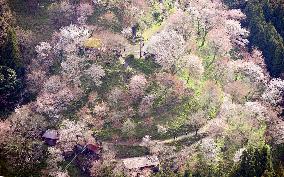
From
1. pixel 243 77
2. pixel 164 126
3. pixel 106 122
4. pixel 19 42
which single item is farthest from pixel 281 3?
pixel 19 42

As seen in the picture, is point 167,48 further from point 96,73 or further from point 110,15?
point 110,15

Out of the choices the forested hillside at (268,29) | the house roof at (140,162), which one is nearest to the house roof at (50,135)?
the house roof at (140,162)

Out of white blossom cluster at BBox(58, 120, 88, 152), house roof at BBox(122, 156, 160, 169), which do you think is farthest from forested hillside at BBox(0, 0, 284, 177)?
house roof at BBox(122, 156, 160, 169)

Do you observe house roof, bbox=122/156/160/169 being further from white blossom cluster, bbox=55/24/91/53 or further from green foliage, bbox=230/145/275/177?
white blossom cluster, bbox=55/24/91/53

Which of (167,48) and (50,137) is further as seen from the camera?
(167,48)

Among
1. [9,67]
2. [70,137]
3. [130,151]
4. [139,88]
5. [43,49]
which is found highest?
[43,49]

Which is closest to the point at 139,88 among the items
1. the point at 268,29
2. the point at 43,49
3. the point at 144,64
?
the point at 144,64

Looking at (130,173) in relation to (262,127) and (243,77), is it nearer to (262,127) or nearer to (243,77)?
(262,127)
